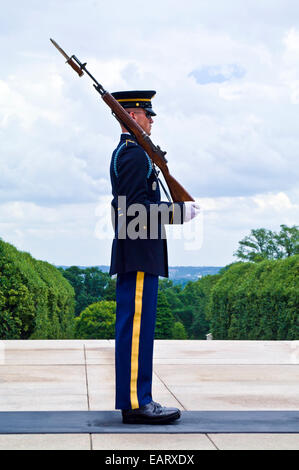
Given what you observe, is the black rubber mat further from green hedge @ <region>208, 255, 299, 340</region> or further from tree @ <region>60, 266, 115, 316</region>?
tree @ <region>60, 266, 115, 316</region>

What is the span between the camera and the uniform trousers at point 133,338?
3979mm

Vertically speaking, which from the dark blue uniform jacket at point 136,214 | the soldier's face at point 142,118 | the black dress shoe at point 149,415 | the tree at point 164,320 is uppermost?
the soldier's face at point 142,118

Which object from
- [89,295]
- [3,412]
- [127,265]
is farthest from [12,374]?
[89,295]

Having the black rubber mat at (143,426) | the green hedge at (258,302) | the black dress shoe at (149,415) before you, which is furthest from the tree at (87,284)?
the black dress shoe at (149,415)

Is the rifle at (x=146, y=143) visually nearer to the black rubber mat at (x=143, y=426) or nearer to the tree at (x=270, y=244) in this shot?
the black rubber mat at (x=143, y=426)

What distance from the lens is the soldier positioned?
13.0ft

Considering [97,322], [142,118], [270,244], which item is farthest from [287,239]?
[142,118]

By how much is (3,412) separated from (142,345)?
107cm

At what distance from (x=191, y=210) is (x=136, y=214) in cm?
33

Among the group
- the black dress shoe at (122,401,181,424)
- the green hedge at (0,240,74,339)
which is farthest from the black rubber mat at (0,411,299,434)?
the green hedge at (0,240,74,339)

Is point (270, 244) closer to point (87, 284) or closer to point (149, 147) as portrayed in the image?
point (87, 284)

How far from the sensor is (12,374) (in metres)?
5.91
